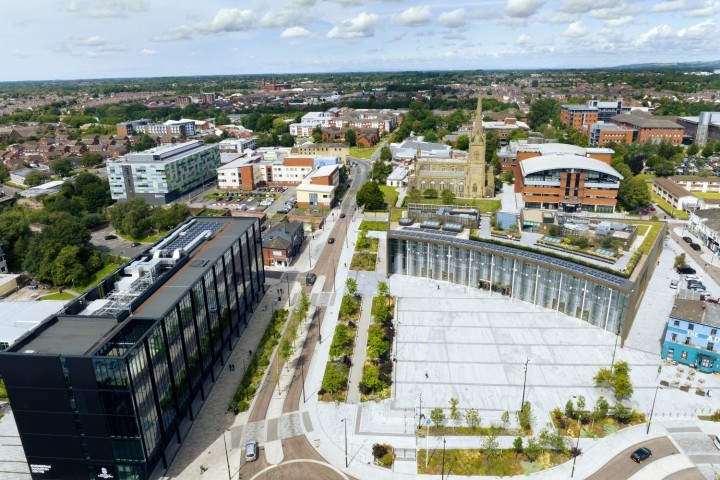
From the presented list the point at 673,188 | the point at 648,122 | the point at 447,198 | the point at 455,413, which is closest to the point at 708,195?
the point at 673,188

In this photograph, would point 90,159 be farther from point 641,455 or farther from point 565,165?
point 641,455

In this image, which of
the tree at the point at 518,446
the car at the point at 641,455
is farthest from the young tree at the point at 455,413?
the car at the point at 641,455

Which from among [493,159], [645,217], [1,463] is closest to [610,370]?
[1,463]

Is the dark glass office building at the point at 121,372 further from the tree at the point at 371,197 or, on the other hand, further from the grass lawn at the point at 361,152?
the grass lawn at the point at 361,152

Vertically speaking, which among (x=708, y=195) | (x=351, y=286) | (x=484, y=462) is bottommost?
(x=484, y=462)

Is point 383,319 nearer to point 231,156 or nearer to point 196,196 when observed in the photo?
point 196,196

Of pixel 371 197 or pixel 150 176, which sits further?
pixel 150 176
